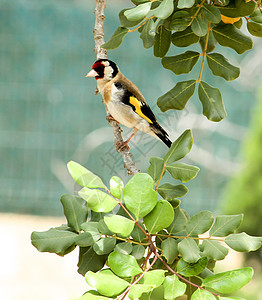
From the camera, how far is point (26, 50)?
5.15m

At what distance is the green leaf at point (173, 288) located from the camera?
0.57 metres

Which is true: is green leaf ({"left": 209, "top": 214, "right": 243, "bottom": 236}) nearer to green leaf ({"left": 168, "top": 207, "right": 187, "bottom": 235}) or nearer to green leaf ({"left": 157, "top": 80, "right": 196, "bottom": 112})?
green leaf ({"left": 168, "top": 207, "right": 187, "bottom": 235})

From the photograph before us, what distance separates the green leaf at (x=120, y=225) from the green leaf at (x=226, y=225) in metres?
0.12

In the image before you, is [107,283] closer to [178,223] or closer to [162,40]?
[178,223]

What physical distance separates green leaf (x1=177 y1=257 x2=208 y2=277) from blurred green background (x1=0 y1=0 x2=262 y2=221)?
414 cm

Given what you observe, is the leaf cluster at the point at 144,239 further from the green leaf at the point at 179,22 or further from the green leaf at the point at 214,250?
the green leaf at the point at 179,22

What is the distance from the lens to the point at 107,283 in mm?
567

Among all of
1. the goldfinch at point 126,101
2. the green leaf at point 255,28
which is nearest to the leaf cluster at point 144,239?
the green leaf at point 255,28

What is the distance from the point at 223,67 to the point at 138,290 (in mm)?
366

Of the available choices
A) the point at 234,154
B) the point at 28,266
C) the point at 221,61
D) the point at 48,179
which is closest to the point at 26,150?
the point at 48,179

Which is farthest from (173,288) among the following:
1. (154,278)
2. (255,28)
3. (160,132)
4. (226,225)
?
(160,132)

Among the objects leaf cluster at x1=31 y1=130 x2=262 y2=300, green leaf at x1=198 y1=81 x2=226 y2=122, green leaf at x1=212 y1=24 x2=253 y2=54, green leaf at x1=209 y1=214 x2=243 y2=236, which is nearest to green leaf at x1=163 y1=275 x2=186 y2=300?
leaf cluster at x1=31 y1=130 x2=262 y2=300

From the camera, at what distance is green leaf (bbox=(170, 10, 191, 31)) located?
67 centimetres

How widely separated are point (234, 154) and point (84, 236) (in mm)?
4232
